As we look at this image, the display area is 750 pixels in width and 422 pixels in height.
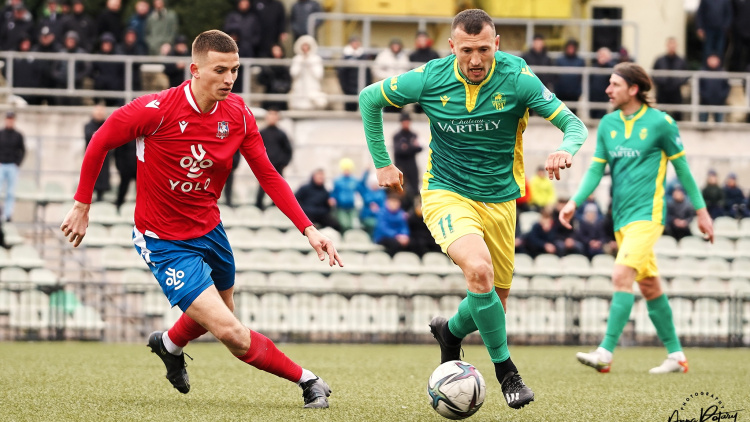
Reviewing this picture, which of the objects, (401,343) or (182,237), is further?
(401,343)

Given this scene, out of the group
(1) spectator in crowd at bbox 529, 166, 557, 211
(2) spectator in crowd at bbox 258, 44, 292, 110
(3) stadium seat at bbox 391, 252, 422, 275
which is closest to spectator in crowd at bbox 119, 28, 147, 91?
(2) spectator in crowd at bbox 258, 44, 292, 110

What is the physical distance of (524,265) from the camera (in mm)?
15273

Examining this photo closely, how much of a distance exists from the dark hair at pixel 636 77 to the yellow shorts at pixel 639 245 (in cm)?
107

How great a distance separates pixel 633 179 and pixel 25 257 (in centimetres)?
926

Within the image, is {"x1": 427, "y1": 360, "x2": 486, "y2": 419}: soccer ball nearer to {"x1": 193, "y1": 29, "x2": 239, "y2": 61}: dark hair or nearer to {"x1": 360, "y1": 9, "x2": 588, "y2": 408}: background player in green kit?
{"x1": 360, "y1": 9, "x2": 588, "y2": 408}: background player in green kit

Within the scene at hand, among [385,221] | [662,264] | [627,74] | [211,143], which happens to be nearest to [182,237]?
[211,143]

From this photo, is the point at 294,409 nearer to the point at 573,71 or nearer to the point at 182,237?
the point at 182,237

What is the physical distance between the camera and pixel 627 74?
9.04 m

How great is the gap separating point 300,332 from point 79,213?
312 inches

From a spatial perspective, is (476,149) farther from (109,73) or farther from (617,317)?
(109,73)

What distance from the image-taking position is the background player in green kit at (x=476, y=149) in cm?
618

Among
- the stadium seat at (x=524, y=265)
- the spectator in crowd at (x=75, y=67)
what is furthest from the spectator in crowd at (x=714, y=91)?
the spectator in crowd at (x=75, y=67)

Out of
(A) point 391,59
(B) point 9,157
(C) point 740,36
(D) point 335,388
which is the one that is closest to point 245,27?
(A) point 391,59

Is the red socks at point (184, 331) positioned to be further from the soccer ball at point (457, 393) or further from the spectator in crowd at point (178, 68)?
the spectator in crowd at point (178, 68)
